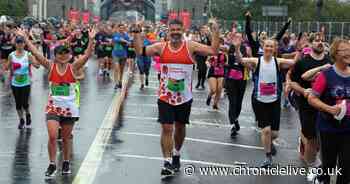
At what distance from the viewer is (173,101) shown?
32.6 feet

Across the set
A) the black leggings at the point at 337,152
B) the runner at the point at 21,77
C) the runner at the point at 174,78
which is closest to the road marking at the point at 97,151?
the runner at the point at 174,78

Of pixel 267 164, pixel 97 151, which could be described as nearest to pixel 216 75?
pixel 97 151

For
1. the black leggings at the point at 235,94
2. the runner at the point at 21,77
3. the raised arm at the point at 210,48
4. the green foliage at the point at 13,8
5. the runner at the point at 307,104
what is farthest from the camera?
the green foliage at the point at 13,8

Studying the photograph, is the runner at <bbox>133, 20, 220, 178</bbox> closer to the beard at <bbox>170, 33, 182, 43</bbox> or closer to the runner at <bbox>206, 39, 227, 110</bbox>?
the beard at <bbox>170, 33, 182, 43</bbox>

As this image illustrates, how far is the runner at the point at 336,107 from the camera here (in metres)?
7.65

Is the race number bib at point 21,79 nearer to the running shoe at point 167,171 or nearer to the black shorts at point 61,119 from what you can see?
the black shorts at point 61,119

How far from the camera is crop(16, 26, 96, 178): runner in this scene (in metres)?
9.82

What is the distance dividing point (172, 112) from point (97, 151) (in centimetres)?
200

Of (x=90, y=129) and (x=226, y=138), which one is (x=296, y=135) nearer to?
(x=226, y=138)

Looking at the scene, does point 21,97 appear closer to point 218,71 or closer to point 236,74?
point 236,74

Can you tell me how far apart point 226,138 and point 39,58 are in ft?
14.9

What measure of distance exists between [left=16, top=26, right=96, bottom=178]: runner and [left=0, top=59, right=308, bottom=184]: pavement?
0.41 metres

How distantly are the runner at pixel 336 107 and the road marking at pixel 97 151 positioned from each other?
3.04 meters

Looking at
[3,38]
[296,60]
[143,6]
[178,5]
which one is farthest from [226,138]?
[143,6]
